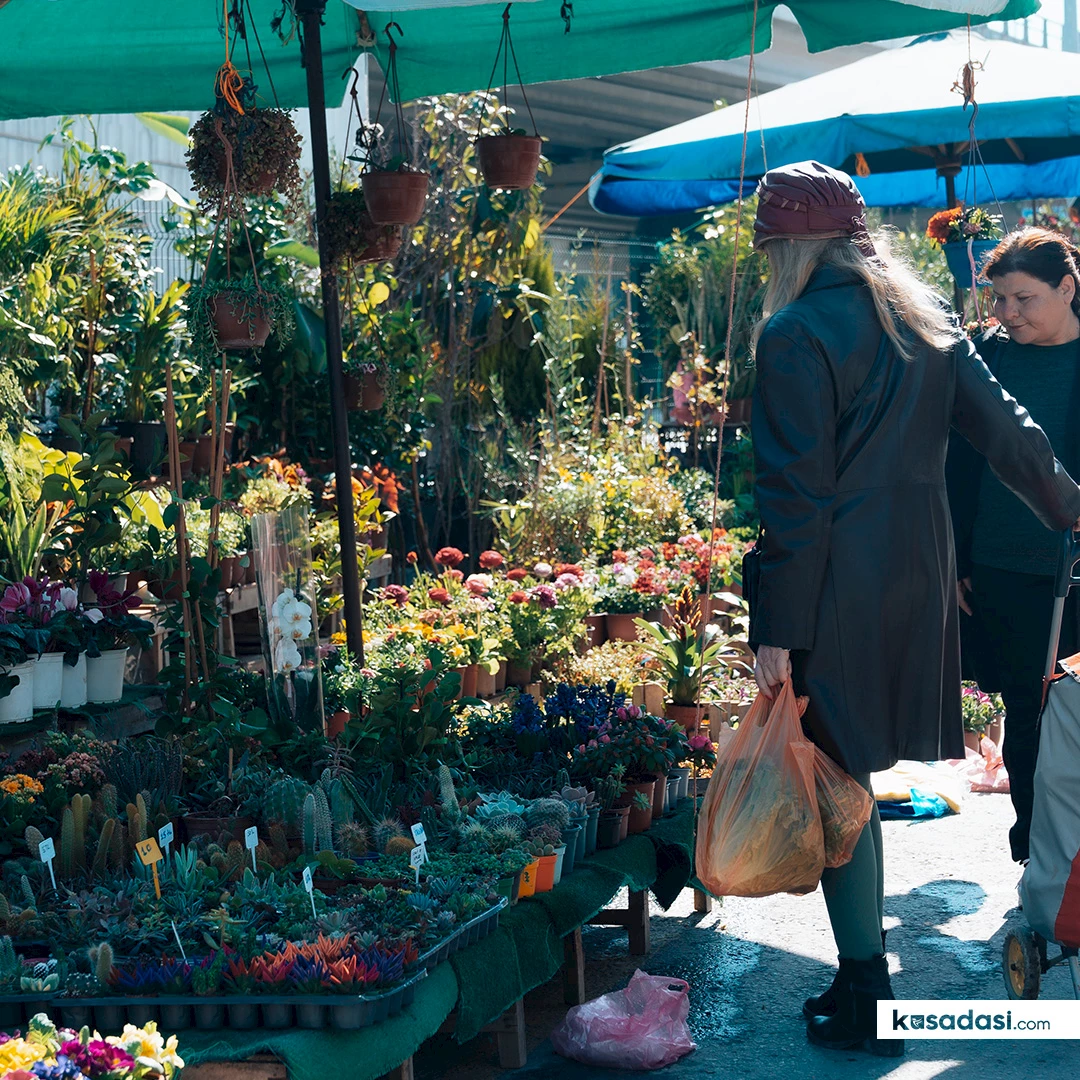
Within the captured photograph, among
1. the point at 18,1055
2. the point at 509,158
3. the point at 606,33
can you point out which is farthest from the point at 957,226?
the point at 18,1055

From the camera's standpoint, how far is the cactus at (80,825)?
9.49 feet

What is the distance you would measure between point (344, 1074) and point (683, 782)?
1747 millimetres

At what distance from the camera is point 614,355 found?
369 inches

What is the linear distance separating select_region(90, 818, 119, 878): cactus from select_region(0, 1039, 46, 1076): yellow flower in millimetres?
953

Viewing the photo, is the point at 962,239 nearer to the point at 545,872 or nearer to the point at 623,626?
the point at 623,626

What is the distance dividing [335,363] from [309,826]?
163cm


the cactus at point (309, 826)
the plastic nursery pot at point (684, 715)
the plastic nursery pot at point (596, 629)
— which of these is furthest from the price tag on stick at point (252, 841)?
the plastic nursery pot at point (596, 629)

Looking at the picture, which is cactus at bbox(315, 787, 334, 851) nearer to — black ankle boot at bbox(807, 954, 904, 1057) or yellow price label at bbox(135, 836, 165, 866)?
yellow price label at bbox(135, 836, 165, 866)

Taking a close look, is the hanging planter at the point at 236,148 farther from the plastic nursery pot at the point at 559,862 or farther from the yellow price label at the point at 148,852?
the plastic nursery pot at the point at 559,862

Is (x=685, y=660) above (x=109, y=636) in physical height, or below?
below

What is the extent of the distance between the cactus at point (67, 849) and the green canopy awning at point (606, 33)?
8.39ft

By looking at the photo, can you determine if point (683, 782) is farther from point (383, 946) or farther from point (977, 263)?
point (977, 263)

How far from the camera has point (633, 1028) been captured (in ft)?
9.53

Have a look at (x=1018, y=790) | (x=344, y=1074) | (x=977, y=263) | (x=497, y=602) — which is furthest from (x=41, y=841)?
(x=977, y=263)
